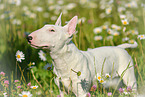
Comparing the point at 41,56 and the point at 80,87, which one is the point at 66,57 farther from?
the point at 41,56

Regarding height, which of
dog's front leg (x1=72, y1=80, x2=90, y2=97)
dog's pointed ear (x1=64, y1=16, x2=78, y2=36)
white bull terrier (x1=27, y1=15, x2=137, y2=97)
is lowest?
dog's front leg (x1=72, y1=80, x2=90, y2=97)

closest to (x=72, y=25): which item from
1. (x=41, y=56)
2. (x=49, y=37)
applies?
(x=49, y=37)

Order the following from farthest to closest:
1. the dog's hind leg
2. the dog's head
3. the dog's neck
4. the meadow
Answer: the dog's hind leg < the meadow < the dog's neck < the dog's head

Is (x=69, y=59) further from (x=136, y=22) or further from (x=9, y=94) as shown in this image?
(x=136, y=22)

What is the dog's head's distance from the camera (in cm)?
257

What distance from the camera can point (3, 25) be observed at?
200 inches

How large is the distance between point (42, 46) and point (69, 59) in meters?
0.41

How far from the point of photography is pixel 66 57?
2.80 meters

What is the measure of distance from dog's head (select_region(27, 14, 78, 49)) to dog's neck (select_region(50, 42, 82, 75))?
91 millimetres

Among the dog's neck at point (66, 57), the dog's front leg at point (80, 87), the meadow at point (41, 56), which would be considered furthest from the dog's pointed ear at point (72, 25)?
the dog's front leg at point (80, 87)

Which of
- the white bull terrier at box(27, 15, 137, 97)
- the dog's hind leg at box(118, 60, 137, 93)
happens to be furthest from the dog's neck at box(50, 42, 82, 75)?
the dog's hind leg at box(118, 60, 137, 93)

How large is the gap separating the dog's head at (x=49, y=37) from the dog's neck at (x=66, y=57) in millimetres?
91

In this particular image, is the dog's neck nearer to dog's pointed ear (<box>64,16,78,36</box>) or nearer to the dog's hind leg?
dog's pointed ear (<box>64,16,78,36</box>)

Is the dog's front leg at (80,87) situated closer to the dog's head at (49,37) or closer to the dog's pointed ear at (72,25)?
the dog's head at (49,37)
